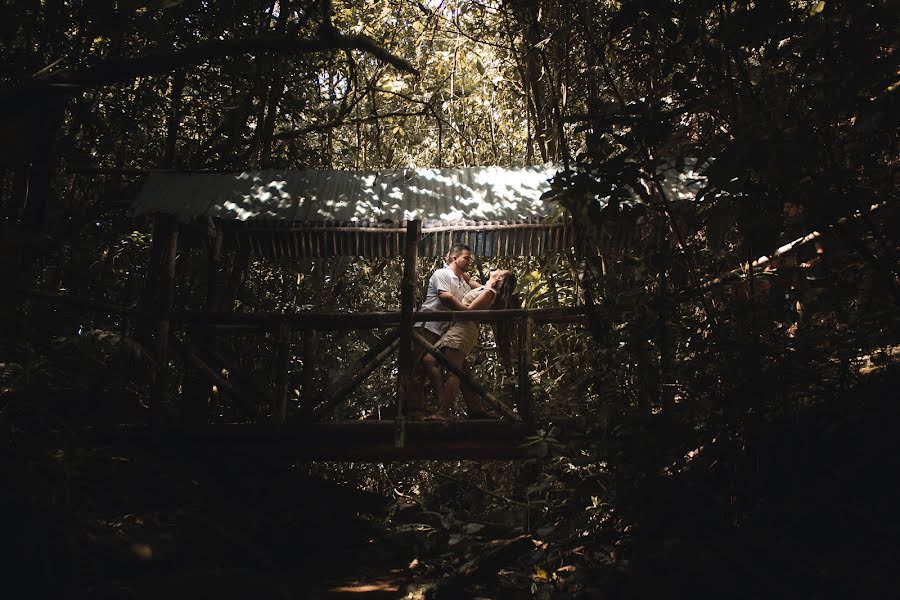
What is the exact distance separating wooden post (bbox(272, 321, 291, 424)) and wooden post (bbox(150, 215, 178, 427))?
2.94 ft

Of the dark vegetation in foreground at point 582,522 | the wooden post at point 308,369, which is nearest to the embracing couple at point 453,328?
the wooden post at point 308,369

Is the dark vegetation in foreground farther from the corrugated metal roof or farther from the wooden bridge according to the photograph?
the corrugated metal roof

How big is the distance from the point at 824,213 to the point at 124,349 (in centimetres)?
472

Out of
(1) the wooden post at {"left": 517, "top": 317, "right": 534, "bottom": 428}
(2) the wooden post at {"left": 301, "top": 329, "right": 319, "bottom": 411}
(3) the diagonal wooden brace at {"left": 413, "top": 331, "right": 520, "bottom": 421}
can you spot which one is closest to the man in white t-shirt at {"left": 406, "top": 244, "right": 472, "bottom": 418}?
(3) the diagonal wooden brace at {"left": 413, "top": 331, "right": 520, "bottom": 421}

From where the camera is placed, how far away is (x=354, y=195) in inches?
253

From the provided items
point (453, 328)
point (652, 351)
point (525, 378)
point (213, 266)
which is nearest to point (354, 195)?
point (213, 266)

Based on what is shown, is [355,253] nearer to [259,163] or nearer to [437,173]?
[437,173]

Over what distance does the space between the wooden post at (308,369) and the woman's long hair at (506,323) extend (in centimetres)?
154

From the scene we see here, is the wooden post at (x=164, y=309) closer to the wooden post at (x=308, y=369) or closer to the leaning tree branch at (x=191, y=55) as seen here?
the wooden post at (x=308, y=369)

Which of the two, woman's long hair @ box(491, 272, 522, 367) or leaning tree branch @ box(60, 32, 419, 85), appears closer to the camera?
leaning tree branch @ box(60, 32, 419, 85)

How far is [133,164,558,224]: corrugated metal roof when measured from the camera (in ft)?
19.8

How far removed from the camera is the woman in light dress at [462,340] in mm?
5957

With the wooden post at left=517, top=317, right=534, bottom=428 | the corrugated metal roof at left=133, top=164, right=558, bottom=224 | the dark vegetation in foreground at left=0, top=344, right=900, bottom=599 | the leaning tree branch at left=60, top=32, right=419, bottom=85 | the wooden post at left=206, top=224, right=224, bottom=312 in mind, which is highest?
the corrugated metal roof at left=133, top=164, right=558, bottom=224

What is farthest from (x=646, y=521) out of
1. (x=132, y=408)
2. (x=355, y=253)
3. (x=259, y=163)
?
(x=259, y=163)
